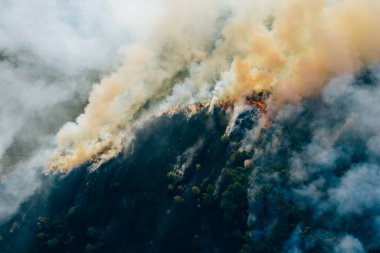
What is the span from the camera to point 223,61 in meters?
117

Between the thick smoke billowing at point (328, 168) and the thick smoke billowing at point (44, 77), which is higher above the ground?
the thick smoke billowing at point (44, 77)

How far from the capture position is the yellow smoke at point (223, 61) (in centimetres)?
9475

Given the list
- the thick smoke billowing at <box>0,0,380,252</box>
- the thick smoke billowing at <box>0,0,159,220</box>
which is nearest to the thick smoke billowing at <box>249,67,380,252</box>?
the thick smoke billowing at <box>0,0,380,252</box>

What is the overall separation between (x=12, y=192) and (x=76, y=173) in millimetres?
20017

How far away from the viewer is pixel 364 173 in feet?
268

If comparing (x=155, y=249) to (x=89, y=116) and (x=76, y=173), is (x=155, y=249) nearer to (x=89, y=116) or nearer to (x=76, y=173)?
(x=76, y=173)

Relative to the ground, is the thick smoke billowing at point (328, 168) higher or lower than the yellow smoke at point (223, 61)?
lower

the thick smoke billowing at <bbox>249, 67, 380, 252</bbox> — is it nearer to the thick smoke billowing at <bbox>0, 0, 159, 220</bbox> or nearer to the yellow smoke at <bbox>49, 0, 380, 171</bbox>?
the yellow smoke at <bbox>49, 0, 380, 171</bbox>

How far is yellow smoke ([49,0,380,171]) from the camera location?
94750mm

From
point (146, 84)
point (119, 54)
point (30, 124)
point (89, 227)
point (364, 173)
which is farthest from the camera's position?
point (119, 54)

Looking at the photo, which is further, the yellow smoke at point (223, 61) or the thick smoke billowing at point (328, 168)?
the yellow smoke at point (223, 61)

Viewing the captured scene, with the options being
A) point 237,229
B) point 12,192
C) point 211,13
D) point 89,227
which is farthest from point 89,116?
point 237,229

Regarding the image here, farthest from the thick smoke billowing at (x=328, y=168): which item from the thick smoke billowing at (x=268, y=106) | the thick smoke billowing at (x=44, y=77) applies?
the thick smoke billowing at (x=44, y=77)

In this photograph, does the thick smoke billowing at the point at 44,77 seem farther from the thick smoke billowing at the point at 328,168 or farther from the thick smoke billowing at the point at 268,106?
the thick smoke billowing at the point at 328,168
